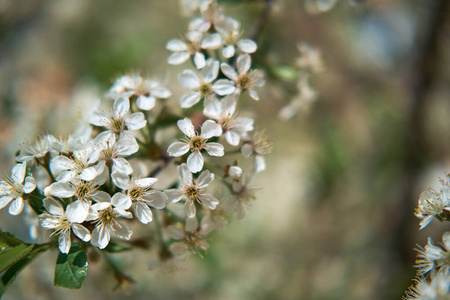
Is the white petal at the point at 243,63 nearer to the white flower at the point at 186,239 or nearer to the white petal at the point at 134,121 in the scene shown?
the white petal at the point at 134,121

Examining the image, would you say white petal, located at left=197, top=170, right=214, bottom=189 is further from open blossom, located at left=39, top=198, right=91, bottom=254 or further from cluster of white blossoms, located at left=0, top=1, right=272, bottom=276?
open blossom, located at left=39, top=198, right=91, bottom=254

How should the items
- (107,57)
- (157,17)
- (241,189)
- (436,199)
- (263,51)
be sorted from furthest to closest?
(157,17), (107,57), (263,51), (241,189), (436,199)

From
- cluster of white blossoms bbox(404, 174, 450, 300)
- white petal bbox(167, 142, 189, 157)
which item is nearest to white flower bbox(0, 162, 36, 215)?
white petal bbox(167, 142, 189, 157)

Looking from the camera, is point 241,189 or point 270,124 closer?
point 241,189

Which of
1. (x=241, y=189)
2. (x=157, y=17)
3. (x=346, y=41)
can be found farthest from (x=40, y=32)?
(x=241, y=189)

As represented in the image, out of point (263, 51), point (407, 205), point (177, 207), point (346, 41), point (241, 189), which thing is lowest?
point (407, 205)

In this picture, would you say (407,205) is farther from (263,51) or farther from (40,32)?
(40,32)

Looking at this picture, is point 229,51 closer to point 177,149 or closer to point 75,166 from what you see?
point 177,149

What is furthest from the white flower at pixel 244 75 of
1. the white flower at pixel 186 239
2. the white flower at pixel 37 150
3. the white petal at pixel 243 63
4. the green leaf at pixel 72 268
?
the green leaf at pixel 72 268
